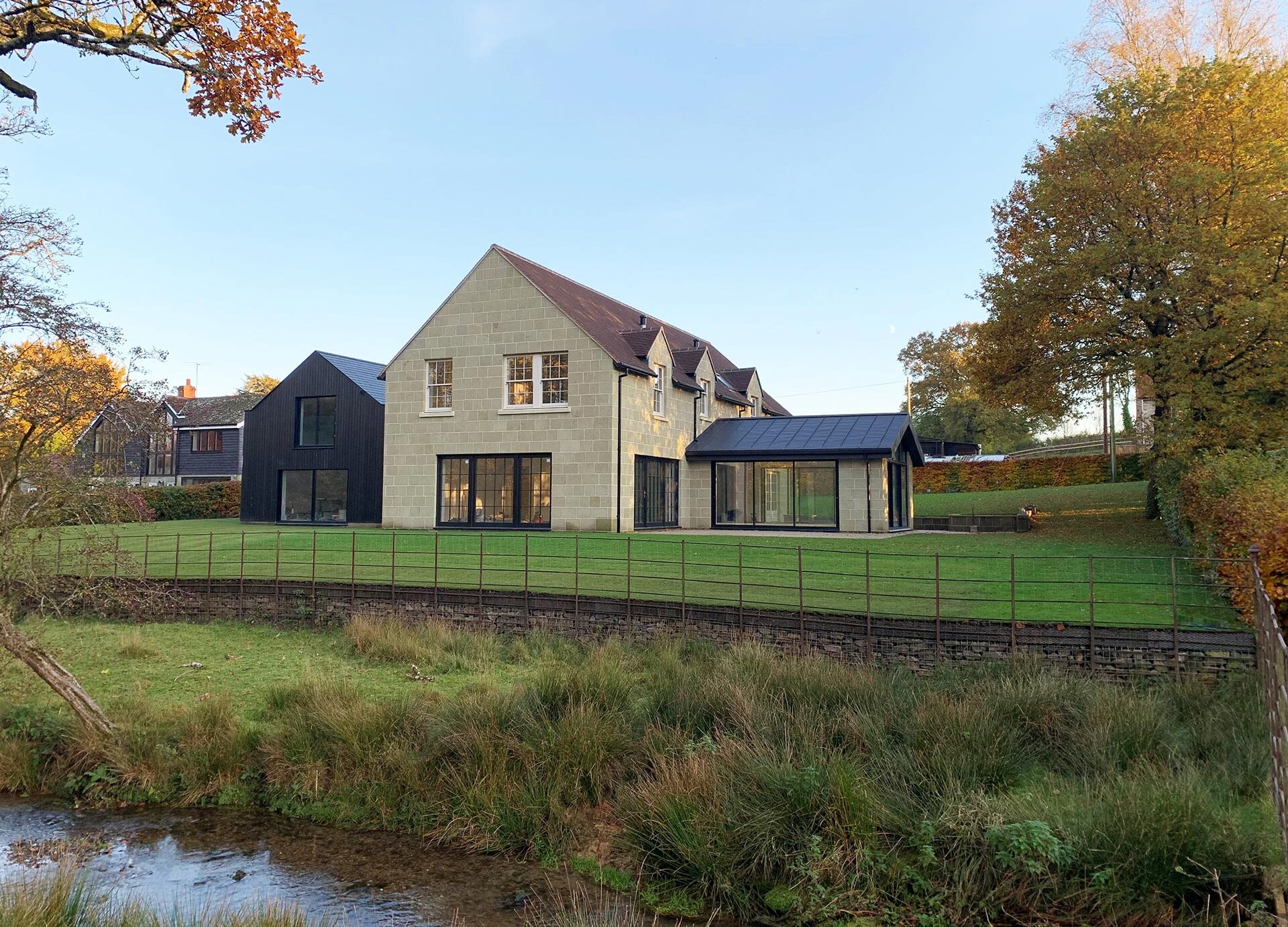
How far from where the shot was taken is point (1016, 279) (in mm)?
22750

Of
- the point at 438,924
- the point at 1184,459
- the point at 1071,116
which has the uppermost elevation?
the point at 1071,116

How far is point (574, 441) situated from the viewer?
961 inches

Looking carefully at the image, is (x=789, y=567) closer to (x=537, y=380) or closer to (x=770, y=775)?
(x=770, y=775)

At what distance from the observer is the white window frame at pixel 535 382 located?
81.4 feet

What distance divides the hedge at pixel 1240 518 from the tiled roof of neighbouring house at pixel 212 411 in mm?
40225

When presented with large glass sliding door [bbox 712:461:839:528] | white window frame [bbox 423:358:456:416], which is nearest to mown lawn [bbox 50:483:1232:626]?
large glass sliding door [bbox 712:461:839:528]

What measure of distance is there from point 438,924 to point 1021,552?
15.3 meters

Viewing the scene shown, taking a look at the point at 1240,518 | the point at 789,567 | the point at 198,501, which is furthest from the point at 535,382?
the point at 198,501

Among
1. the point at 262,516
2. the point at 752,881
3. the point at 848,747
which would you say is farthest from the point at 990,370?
the point at 262,516

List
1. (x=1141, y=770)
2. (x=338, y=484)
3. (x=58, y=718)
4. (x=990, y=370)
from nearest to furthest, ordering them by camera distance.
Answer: (x=1141, y=770) → (x=58, y=718) → (x=990, y=370) → (x=338, y=484)

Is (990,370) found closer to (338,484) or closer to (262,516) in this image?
(338,484)

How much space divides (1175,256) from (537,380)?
16678mm

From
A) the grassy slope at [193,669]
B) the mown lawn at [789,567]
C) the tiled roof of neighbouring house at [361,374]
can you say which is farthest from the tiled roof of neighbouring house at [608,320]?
the grassy slope at [193,669]

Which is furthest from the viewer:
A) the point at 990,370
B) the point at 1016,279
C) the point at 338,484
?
the point at 338,484
